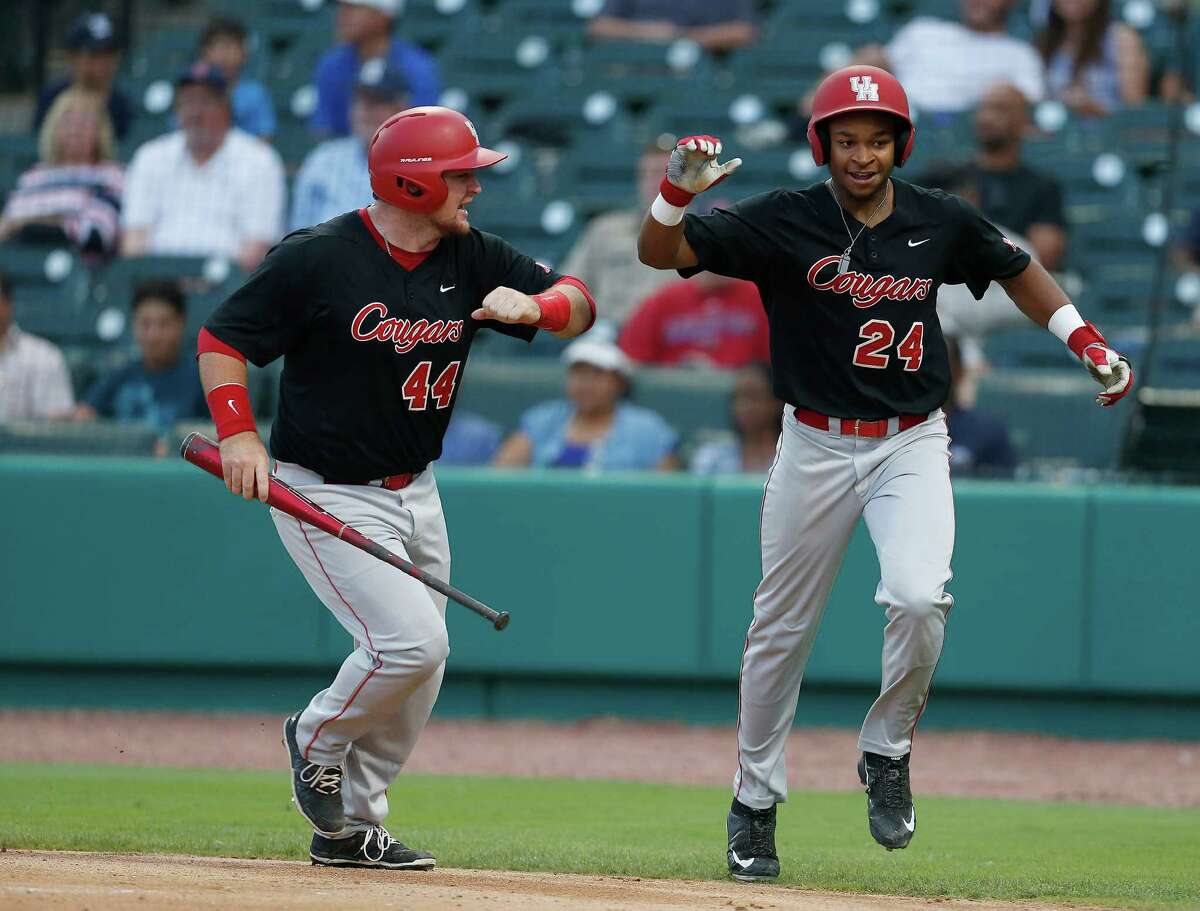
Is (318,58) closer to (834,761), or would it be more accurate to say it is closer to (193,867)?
(834,761)

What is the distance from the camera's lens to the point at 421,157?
472 centimetres

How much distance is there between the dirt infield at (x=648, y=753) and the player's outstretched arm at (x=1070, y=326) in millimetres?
2600

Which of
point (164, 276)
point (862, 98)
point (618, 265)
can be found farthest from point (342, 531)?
point (164, 276)

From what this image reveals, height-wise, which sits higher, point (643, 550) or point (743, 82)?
point (743, 82)

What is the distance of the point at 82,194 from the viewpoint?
10.7 metres

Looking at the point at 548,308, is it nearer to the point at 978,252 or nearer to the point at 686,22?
the point at 978,252

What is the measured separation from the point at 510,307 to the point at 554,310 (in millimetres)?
171

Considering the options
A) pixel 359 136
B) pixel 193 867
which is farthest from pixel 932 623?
pixel 359 136

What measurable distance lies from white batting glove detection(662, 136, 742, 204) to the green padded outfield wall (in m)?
3.62

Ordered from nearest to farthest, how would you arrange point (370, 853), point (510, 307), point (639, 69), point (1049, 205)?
point (510, 307) → point (370, 853) → point (1049, 205) → point (639, 69)

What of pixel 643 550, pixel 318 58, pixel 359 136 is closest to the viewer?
pixel 643 550

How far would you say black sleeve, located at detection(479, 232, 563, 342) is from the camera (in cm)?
503

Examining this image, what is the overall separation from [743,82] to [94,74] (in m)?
4.01

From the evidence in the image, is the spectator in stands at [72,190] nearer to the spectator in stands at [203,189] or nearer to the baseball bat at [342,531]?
the spectator in stands at [203,189]
